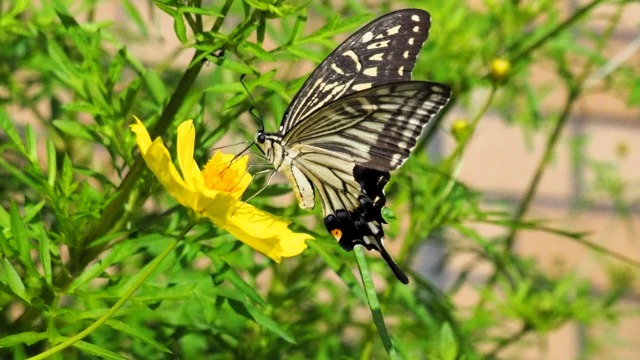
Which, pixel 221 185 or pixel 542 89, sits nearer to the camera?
pixel 221 185

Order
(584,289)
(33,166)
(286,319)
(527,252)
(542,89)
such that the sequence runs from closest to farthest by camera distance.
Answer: (33,166) < (286,319) < (584,289) < (542,89) < (527,252)

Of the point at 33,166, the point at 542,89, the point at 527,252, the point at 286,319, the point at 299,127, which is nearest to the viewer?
the point at 33,166

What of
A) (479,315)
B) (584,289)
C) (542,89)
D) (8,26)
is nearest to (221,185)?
(8,26)

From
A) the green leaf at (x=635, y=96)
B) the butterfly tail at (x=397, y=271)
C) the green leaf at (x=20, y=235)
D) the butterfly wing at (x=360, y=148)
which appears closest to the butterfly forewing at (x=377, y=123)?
the butterfly wing at (x=360, y=148)

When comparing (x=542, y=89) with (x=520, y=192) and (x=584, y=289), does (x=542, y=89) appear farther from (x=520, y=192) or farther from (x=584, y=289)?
(x=520, y=192)

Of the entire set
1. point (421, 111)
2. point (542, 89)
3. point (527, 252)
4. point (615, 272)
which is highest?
point (421, 111)

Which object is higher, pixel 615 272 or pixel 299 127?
pixel 299 127

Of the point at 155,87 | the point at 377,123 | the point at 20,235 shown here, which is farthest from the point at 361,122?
the point at 20,235

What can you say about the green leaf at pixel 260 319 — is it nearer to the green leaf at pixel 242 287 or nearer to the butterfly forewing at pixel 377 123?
the green leaf at pixel 242 287

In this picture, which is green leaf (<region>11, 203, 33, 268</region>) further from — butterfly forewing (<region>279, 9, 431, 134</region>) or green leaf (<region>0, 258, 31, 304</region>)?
butterfly forewing (<region>279, 9, 431, 134</region>)
